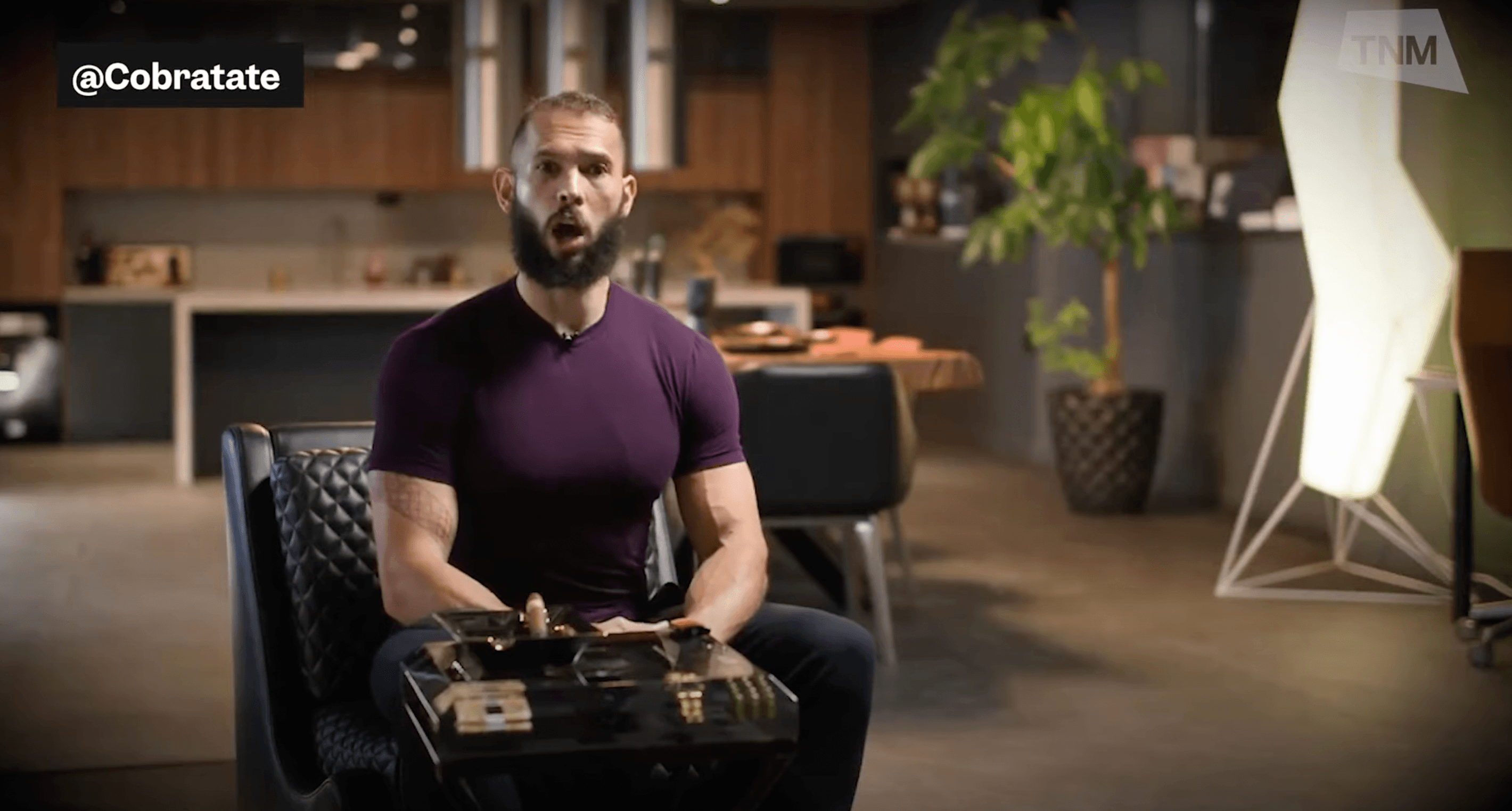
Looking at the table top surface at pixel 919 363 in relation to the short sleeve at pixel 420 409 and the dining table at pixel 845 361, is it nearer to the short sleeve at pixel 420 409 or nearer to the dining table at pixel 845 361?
the dining table at pixel 845 361

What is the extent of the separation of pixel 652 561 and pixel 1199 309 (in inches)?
205

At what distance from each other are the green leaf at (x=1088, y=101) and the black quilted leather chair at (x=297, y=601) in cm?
454

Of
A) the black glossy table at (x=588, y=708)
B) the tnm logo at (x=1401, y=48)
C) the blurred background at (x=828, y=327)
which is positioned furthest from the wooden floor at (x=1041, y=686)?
the black glossy table at (x=588, y=708)

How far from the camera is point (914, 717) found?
4027 mm

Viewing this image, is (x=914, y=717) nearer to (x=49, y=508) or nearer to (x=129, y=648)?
(x=129, y=648)

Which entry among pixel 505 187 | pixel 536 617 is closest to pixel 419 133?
pixel 505 187

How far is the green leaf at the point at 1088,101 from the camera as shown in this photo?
6746 millimetres

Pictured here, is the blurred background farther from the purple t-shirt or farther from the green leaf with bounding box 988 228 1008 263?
the purple t-shirt

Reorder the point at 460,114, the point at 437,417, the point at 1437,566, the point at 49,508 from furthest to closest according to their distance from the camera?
1. the point at 460,114
2. the point at 49,508
3. the point at 1437,566
4. the point at 437,417

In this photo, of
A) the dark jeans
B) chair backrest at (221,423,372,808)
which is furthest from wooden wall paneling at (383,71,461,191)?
the dark jeans

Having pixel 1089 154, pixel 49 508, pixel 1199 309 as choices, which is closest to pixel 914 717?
pixel 1089 154

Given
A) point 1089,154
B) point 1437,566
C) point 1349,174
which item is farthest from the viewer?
point 1089,154

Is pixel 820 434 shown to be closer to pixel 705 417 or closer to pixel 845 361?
pixel 845 361

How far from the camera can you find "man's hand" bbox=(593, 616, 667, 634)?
6.62 feet
